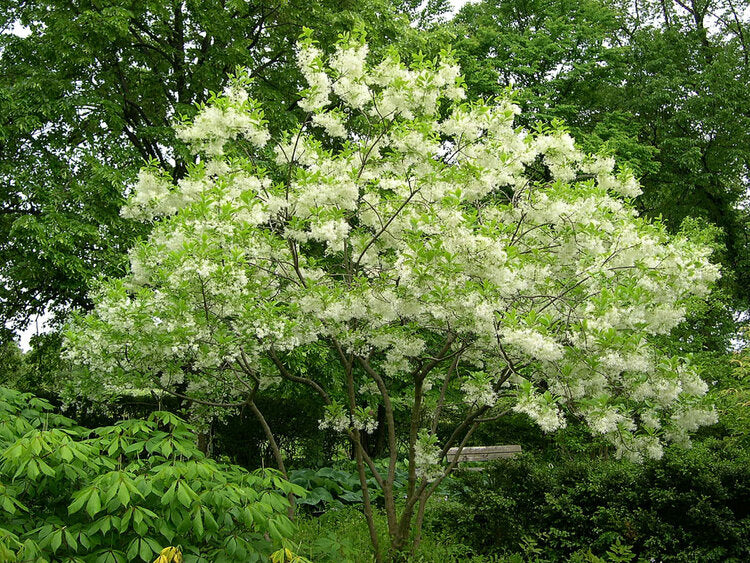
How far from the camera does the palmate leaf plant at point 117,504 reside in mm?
3143

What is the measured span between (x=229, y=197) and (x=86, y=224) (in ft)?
17.1

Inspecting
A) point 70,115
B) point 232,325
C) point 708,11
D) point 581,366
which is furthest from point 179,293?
point 708,11

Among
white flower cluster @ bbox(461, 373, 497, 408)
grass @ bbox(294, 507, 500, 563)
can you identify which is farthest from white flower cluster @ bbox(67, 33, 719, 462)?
grass @ bbox(294, 507, 500, 563)

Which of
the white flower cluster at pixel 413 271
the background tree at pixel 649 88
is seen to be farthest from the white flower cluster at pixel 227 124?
the background tree at pixel 649 88

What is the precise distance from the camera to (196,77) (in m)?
10.8

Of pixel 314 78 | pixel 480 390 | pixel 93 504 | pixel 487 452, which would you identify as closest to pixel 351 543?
pixel 480 390

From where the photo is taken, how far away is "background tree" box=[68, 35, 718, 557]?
4.71 meters

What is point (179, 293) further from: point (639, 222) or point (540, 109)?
point (540, 109)

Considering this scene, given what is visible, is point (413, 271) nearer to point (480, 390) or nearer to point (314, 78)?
point (480, 390)

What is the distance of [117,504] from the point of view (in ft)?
10.7

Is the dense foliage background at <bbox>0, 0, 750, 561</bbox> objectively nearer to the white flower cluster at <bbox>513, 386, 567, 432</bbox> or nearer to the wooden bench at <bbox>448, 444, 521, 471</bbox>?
the wooden bench at <bbox>448, 444, 521, 471</bbox>

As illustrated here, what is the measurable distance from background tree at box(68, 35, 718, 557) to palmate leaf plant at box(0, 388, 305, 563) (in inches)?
46.9

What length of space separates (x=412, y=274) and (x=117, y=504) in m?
2.47

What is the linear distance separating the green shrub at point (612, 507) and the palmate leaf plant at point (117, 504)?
3.11 metres
